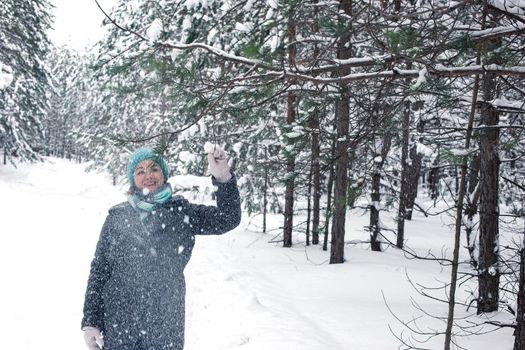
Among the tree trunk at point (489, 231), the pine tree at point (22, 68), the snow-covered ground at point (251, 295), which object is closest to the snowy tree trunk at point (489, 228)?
the tree trunk at point (489, 231)

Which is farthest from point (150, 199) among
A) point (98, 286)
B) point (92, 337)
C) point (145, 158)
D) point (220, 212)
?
point (92, 337)

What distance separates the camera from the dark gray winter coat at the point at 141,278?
286cm

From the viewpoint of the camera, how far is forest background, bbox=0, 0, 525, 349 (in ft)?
11.1

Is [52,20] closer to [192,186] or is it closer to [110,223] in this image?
[192,186]

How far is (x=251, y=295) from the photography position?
21.0 ft

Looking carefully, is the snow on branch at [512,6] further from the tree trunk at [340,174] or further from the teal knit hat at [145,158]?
the tree trunk at [340,174]

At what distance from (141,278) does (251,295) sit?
373cm

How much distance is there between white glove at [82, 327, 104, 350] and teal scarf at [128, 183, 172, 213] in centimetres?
85

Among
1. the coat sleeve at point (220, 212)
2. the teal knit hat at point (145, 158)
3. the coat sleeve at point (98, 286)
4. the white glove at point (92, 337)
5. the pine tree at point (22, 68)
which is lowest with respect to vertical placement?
the white glove at point (92, 337)

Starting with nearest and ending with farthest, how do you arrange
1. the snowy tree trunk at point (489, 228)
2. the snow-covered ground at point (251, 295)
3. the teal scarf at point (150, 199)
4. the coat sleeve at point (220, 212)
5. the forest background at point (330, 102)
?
the teal scarf at point (150, 199), the coat sleeve at point (220, 212), the forest background at point (330, 102), the snow-covered ground at point (251, 295), the snowy tree trunk at point (489, 228)

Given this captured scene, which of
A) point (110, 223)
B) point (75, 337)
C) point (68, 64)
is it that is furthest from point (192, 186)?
point (68, 64)

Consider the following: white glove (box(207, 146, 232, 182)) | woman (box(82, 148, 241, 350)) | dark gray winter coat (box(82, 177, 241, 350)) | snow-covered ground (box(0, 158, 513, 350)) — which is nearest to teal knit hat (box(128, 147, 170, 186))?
woman (box(82, 148, 241, 350))

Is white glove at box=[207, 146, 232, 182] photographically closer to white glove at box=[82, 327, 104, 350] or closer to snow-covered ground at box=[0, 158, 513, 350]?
white glove at box=[82, 327, 104, 350]

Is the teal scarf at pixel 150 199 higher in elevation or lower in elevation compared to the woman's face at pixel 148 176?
lower
